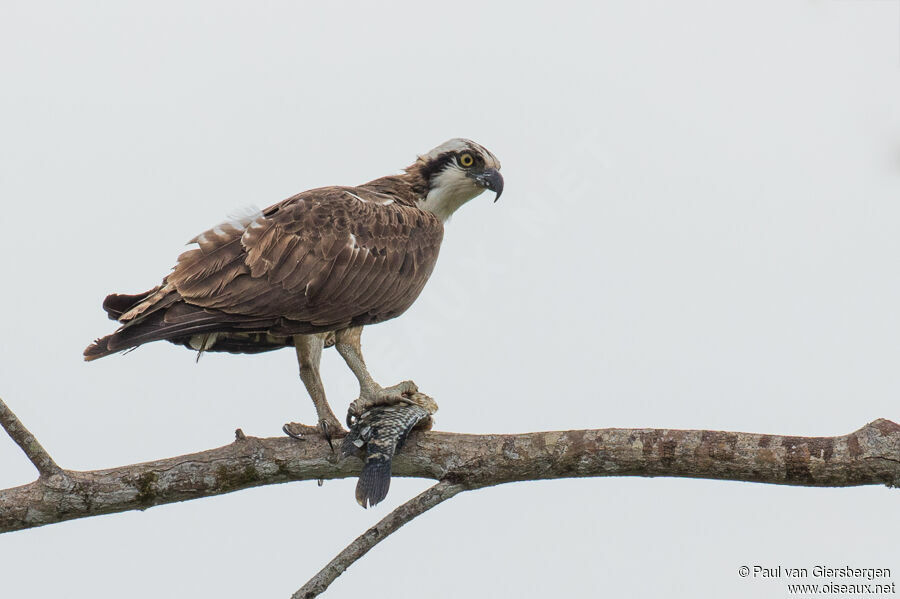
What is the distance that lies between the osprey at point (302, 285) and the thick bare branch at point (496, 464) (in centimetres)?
57

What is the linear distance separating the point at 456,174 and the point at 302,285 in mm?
1711

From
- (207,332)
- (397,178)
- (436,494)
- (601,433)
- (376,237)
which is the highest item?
(397,178)

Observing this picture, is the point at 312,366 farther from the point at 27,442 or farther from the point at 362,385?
the point at 27,442

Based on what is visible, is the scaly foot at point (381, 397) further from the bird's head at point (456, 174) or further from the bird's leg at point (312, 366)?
the bird's head at point (456, 174)

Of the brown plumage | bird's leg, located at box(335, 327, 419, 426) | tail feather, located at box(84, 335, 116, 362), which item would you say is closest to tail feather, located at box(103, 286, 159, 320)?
the brown plumage

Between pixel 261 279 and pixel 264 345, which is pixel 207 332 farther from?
pixel 264 345

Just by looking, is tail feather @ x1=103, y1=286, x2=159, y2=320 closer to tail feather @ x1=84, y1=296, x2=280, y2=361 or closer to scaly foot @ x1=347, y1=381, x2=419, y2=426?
tail feather @ x1=84, y1=296, x2=280, y2=361

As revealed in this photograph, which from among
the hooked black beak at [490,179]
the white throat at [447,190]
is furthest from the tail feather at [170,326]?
the hooked black beak at [490,179]

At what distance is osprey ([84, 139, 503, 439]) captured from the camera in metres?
6.40

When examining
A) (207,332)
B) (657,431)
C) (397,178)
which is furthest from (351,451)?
(397,178)

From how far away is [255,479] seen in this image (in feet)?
19.6

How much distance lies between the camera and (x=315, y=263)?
6.74 meters

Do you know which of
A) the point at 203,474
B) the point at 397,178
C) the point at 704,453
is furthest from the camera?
the point at 397,178

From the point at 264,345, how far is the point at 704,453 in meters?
3.38
